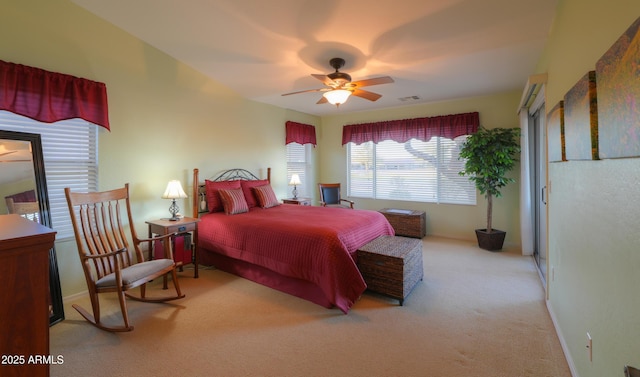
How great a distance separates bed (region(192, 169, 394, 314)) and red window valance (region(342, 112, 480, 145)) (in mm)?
2410

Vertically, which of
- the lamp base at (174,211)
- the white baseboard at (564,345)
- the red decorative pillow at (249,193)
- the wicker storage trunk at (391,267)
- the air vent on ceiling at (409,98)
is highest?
the air vent on ceiling at (409,98)

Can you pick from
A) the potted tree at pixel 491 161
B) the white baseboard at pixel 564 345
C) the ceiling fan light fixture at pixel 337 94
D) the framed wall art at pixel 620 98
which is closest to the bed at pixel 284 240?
the ceiling fan light fixture at pixel 337 94

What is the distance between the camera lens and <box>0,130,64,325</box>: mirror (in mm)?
2492

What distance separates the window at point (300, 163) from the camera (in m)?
6.16

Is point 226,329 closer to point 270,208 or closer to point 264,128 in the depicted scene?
point 270,208

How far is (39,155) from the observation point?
2688mm

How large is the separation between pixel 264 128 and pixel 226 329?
3813 mm

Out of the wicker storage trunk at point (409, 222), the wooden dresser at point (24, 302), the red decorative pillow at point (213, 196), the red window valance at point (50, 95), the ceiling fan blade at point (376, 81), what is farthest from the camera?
the wicker storage trunk at point (409, 222)

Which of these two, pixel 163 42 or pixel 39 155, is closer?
pixel 39 155

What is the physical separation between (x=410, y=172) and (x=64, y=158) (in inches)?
208

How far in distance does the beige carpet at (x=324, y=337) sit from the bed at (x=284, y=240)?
0.19m

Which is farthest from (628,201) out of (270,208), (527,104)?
(270,208)

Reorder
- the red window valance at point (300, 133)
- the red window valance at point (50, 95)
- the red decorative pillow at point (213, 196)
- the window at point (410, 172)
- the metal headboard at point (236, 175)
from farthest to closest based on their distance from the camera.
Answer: the red window valance at point (300, 133) → the window at point (410, 172) → the metal headboard at point (236, 175) → the red decorative pillow at point (213, 196) → the red window valance at point (50, 95)

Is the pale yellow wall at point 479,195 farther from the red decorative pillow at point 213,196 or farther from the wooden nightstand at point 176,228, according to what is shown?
the wooden nightstand at point 176,228
